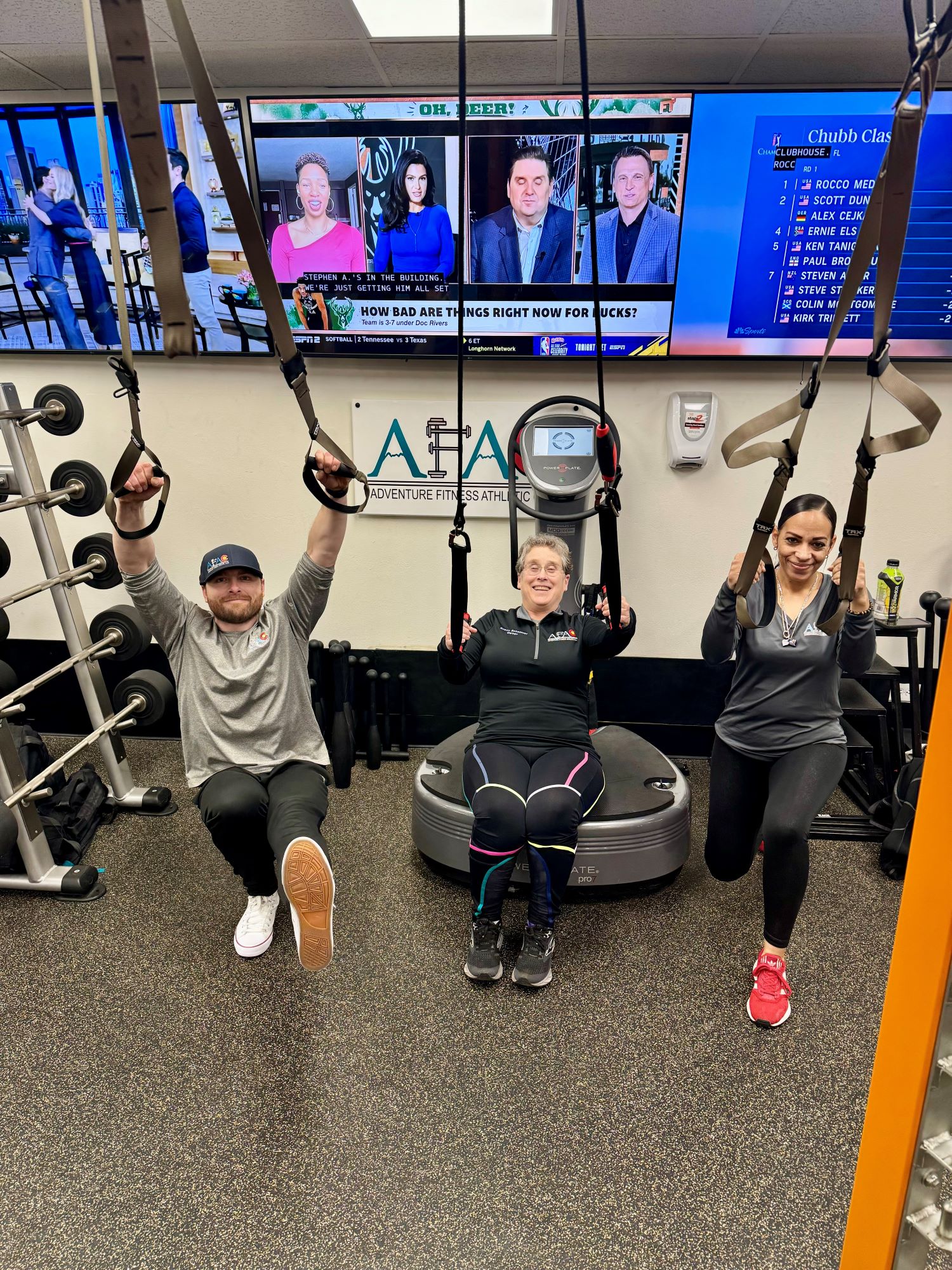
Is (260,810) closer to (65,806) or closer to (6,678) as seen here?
(65,806)

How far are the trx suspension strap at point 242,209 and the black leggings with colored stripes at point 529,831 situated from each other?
121 cm

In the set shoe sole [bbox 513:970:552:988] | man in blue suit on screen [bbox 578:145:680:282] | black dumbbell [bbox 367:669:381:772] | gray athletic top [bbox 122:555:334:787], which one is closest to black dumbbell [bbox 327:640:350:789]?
black dumbbell [bbox 367:669:381:772]

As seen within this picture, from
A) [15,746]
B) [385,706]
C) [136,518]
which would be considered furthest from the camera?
[385,706]

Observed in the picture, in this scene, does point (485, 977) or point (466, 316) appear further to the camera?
point (466, 316)

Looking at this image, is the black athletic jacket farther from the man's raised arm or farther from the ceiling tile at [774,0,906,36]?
the ceiling tile at [774,0,906,36]

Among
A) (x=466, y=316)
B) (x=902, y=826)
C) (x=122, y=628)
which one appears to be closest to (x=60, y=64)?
(x=466, y=316)

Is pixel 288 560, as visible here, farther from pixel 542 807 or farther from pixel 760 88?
pixel 760 88

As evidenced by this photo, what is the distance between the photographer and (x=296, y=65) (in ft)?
9.74

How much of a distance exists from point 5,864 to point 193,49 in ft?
8.79

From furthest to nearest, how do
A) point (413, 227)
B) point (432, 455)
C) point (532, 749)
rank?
1. point (432, 455)
2. point (413, 227)
3. point (532, 749)

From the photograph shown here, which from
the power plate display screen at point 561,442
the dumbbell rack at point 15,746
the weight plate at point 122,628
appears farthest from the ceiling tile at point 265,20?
the weight plate at point 122,628

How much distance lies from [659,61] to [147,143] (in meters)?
2.47

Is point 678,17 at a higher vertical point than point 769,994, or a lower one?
higher

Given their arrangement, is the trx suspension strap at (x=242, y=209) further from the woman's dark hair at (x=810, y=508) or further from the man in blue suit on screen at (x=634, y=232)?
the man in blue suit on screen at (x=634, y=232)
